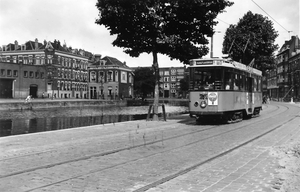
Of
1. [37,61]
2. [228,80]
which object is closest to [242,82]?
[228,80]

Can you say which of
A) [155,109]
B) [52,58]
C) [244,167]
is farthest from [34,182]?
[52,58]

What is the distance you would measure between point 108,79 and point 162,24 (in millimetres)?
80461

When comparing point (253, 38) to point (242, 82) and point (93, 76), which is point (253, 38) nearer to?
point (242, 82)

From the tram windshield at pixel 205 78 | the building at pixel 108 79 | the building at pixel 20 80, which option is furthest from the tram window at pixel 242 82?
the building at pixel 108 79

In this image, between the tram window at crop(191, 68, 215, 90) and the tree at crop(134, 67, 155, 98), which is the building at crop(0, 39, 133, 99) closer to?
the tree at crop(134, 67, 155, 98)

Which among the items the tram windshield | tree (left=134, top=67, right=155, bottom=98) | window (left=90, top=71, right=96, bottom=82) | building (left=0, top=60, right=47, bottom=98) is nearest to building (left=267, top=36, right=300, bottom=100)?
tree (left=134, top=67, right=155, bottom=98)

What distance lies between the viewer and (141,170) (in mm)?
6953

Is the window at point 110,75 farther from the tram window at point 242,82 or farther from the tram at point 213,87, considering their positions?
the tram at point 213,87

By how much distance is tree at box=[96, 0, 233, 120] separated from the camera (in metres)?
17.7

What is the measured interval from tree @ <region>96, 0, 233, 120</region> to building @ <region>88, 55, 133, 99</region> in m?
76.8

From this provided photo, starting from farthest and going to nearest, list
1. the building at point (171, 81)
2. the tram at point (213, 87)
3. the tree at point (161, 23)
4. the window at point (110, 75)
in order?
the building at point (171, 81)
the window at point (110, 75)
the tree at point (161, 23)
the tram at point (213, 87)

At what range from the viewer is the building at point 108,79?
97.9 metres

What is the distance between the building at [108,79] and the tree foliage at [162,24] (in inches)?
3025

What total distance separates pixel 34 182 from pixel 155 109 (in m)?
15.0
